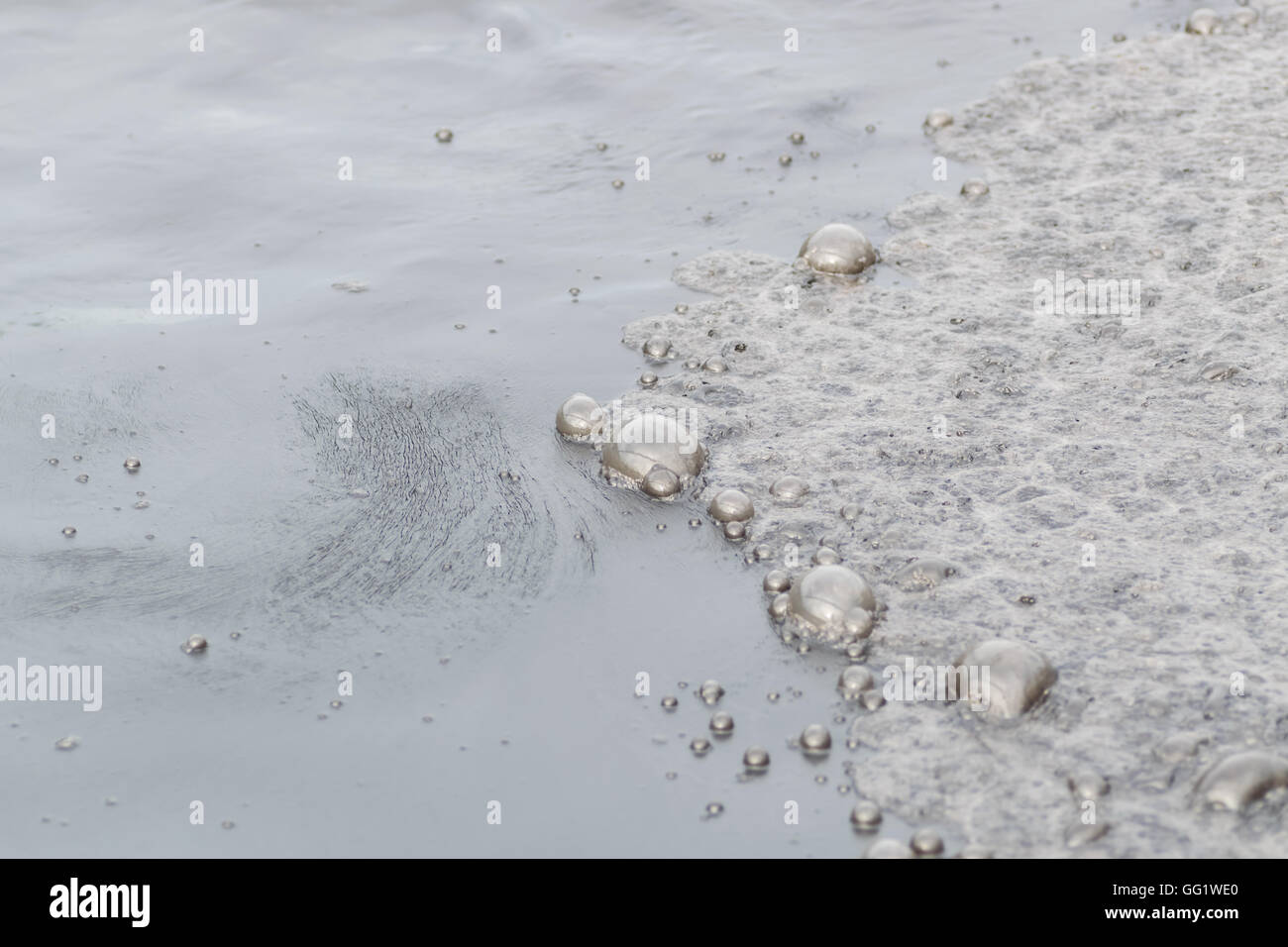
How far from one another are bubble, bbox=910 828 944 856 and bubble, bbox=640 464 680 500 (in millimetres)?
1551

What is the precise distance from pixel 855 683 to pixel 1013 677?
0.39 metres

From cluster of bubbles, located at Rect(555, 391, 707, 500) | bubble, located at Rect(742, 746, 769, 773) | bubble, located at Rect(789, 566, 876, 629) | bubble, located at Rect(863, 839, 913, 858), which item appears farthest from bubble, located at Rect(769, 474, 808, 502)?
bubble, located at Rect(863, 839, 913, 858)

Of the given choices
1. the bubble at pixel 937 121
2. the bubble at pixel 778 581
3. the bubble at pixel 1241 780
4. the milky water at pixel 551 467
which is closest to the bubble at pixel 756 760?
the milky water at pixel 551 467

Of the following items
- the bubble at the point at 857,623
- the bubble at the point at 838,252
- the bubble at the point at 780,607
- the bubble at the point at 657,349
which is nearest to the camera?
the bubble at the point at 857,623

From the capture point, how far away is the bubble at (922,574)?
3.46 meters

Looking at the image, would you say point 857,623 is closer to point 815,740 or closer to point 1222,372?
point 815,740

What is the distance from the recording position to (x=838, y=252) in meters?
5.16

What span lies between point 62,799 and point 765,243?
373 centimetres

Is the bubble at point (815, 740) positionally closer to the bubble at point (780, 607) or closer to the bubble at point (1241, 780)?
the bubble at point (780, 607)

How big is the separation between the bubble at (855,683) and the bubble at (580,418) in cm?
147

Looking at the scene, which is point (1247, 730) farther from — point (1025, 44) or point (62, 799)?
point (1025, 44)

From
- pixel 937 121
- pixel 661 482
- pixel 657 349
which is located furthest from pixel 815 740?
pixel 937 121

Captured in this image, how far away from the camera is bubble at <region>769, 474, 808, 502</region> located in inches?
152
